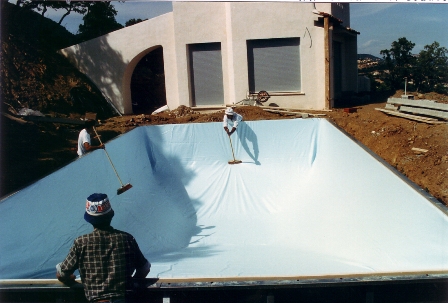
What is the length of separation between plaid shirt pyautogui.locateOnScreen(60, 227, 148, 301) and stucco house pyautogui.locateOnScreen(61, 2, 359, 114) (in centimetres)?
1111

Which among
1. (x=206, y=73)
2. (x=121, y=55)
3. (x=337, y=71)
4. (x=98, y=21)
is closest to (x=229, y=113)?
(x=206, y=73)

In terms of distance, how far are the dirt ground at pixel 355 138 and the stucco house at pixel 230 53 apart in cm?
130

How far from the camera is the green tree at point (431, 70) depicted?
13.5 meters

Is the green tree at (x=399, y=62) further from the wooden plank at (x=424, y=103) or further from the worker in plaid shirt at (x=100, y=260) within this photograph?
the worker in plaid shirt at (x=100, y=260)

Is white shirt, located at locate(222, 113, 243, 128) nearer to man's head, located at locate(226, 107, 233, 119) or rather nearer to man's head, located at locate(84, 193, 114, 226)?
man's head, located at locate(226, 107, 233, 119)

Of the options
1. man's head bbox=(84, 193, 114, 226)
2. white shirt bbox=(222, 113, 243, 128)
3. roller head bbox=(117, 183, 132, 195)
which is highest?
white shirt bbox=(222, 113, 243, 128)

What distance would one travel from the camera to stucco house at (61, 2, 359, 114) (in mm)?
12977

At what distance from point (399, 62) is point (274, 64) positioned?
563 cm

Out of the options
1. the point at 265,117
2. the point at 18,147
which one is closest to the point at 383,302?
the point at 18,147

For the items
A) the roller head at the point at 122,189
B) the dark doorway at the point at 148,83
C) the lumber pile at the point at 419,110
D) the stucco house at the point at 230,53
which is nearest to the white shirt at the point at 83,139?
the roller head at the point at 122,189

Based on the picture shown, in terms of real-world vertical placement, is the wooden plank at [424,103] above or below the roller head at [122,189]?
above

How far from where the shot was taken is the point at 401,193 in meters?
4.52

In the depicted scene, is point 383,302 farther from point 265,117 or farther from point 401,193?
point 265,117

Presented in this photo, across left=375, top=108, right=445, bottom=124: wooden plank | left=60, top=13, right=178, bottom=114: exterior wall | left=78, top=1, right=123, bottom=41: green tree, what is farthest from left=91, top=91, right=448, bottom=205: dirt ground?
left=78, top=1, right=123, bottom=41: green tree
